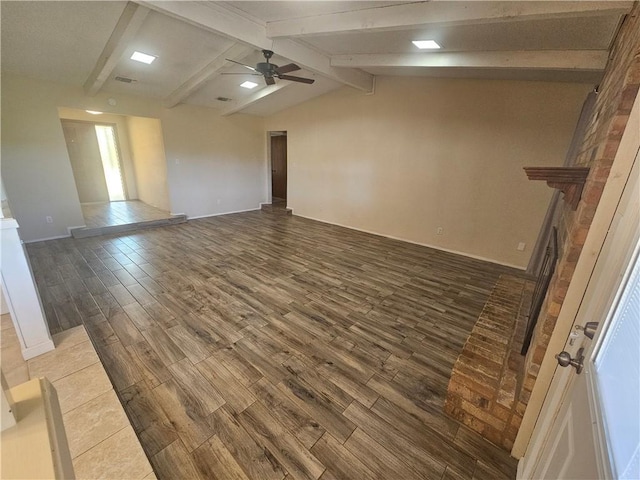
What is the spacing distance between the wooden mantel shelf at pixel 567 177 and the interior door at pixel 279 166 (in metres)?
7.74

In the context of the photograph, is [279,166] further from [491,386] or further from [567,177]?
[491,386]

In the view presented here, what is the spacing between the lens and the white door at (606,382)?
59 centimetres

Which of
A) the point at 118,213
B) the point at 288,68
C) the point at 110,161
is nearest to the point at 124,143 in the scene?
the point at 110,161

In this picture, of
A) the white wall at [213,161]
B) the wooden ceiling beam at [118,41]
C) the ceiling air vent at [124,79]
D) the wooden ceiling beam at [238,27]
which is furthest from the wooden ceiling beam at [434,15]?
the white wall at [213,161]

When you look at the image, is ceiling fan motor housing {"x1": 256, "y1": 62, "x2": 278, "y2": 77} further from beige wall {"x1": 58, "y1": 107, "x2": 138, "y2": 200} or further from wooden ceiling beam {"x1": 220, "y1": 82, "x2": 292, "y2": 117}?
beige wall {"x1": 58, "y1": 107, "x2": 138, "y2": 200}

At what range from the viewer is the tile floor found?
1.32 metres

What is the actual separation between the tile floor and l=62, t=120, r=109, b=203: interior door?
6.35m

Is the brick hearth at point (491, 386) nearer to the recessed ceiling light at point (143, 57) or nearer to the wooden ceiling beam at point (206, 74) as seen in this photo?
the wooden ceiling beam at point (206, 74)

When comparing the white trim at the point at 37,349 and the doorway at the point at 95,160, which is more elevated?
the doorway at the point at 95,160

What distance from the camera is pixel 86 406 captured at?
1604 millimetres

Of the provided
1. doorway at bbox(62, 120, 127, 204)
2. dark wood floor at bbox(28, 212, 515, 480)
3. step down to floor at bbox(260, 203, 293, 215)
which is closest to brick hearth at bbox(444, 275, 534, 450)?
dark wood floor at bbox(28, 212, 515, 480)

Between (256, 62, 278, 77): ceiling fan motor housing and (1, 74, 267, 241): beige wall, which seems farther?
(1, 74, 267, 241): beige wall

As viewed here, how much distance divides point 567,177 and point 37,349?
360 cm

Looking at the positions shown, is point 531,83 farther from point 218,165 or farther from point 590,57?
point 218,165
